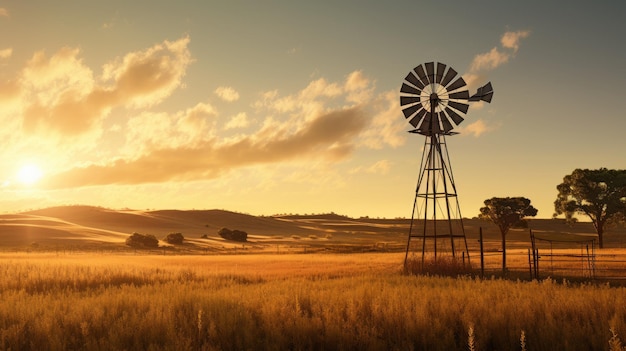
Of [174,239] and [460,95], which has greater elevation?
[460,95]

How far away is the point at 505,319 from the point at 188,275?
909 inches

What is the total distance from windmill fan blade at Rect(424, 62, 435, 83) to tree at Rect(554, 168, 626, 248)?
145 ft

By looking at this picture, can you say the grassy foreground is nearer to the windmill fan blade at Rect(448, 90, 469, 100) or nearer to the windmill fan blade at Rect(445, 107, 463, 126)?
the windmill fan blade at Rect(445, 107, 463, 126)

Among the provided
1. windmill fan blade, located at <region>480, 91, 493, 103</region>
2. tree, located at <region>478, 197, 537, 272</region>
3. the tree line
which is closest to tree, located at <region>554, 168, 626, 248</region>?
the tree line

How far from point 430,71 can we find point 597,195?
45.7 meters

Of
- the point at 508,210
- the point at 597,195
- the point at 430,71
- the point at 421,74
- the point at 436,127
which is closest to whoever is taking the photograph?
the point at 436,127

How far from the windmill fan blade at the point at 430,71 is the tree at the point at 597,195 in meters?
44.2

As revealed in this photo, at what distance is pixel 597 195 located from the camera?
6994cm

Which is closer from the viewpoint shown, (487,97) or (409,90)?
(487,97)

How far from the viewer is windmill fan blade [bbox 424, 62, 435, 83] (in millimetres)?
35875

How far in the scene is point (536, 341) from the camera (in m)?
11.7

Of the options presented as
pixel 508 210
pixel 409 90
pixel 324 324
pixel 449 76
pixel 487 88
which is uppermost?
pixel 449 76

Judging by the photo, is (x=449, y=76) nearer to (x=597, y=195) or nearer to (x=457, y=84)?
(x=457, y=84)

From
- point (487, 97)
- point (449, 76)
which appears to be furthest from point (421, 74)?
point (487, 97)
